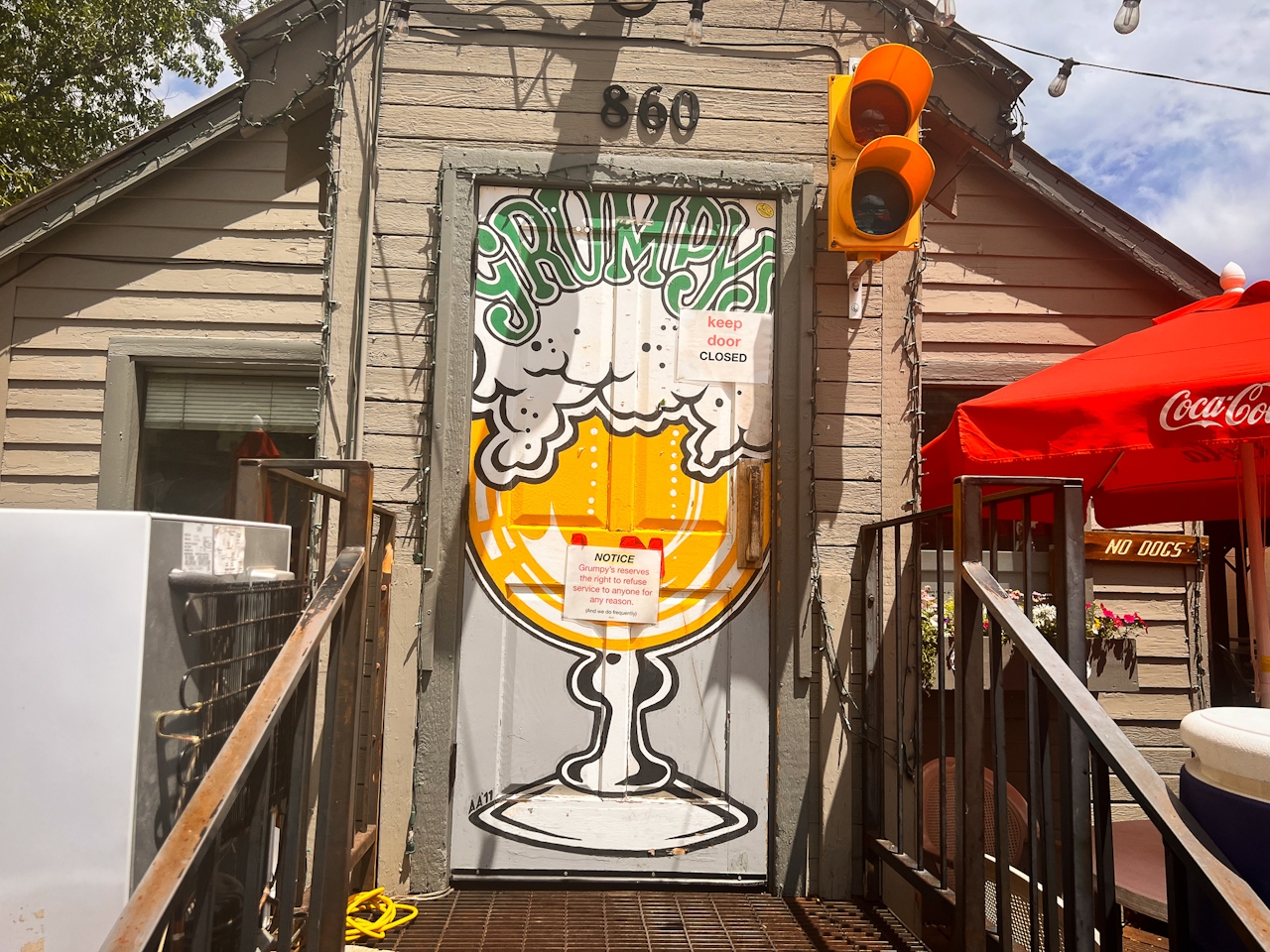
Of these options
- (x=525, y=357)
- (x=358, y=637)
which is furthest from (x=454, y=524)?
(x=358, y=637)

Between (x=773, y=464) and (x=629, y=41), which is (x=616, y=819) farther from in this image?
(x=629, y=41)

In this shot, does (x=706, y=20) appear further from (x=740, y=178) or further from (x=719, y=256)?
(x=719, y=256)

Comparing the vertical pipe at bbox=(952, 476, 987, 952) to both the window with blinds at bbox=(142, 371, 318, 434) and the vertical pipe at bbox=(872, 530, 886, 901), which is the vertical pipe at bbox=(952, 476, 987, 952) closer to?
the vertical pipe at bbox=(872, 530, 886, 901)

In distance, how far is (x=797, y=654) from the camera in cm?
341

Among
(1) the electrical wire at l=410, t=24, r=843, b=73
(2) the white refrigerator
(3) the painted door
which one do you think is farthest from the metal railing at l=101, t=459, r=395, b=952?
(1) the electrical wire at l=410, t=24, r=843, b=73

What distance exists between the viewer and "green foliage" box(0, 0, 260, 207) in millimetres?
9469

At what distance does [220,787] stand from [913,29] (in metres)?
3.65

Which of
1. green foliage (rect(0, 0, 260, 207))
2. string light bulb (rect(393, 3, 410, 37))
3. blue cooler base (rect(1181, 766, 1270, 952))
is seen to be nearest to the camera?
blue cooler base (rect(1181, 766, 1270, 952))

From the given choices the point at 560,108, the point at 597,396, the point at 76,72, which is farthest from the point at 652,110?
the point at 76,72

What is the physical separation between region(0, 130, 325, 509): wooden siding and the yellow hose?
3.23m

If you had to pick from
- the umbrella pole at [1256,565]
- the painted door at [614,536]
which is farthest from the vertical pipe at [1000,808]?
the umbrella pole at [1256,565]

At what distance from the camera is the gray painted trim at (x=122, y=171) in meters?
4.99

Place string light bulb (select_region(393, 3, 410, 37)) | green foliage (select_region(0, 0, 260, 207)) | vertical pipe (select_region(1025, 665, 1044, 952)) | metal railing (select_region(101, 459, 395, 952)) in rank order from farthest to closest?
1. green foliage (select_region(0, 0, 260, 207))
2. string light bulb (select_region(393, 3, 410, 37))
3. vertical pipe (select_region(1025, 665, 1044, 952))
4. metal railing (select_region(101, 459, 395, 952))

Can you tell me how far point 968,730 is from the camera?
2.33m
